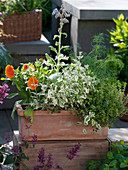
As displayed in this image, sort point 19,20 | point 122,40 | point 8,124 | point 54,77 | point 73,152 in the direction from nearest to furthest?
point 73,152 < point 54,77 < point 8,124 < point 122,40 < point 19,20

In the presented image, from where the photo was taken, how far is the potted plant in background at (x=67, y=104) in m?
2.08

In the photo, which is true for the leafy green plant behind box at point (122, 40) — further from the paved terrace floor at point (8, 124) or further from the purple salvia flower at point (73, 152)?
the purple salvia flower at point (73, 152)

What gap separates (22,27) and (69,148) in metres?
2.29

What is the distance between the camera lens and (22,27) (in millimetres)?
4078

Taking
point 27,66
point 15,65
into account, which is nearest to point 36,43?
point 15,65

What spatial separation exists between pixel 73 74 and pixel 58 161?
A: 0.58 metres

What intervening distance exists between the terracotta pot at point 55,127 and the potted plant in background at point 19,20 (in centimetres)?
192

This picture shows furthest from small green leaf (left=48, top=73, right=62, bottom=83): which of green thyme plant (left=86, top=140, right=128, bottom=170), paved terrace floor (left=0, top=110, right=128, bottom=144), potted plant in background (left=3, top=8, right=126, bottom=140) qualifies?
paved terrace floor (left=0, top=110, right=128, bottom=144)

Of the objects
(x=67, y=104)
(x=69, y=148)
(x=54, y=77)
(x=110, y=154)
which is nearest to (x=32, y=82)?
(x=54, y=77)

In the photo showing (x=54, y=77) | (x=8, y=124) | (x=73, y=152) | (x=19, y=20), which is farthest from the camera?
(x=19, y=20)

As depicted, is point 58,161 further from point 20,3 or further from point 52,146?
point 20,3

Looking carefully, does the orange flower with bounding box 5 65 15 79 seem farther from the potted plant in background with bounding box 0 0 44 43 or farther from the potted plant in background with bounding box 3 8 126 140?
the potted plant in background with bounding box 0 0 44 43

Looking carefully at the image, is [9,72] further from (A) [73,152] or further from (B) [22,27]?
(B) [22,27]

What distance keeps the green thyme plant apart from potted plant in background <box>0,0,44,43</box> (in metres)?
2.16
